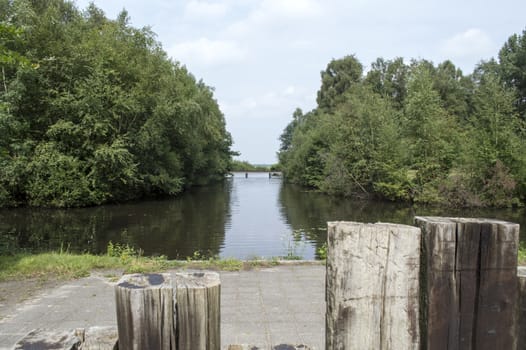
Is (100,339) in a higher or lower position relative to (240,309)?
higher

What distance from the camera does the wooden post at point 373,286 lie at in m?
1.25

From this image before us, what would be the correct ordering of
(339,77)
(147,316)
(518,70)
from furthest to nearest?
(339,77) < (518,70) < (147,316)

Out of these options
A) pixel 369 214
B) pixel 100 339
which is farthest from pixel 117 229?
pixel 100 339

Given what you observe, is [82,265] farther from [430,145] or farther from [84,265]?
[430,145]

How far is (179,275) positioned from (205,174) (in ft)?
144

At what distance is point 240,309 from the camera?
4.56 m

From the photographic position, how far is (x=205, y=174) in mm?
44750

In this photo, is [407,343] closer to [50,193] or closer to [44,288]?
[44,288]

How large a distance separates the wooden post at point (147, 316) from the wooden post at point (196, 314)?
27 millimetres

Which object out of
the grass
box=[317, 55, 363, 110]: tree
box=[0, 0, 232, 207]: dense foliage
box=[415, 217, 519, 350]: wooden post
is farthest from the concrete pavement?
box=[317, 55, 363, 110]: tree

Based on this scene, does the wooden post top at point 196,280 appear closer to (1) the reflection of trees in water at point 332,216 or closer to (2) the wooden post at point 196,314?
(2) the wooden post at point 196,314

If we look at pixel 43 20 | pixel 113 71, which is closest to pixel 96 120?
pixel 113 71

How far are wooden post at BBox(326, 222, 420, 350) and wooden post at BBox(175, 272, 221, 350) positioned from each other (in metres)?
0.38

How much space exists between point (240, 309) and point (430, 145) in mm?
24046
